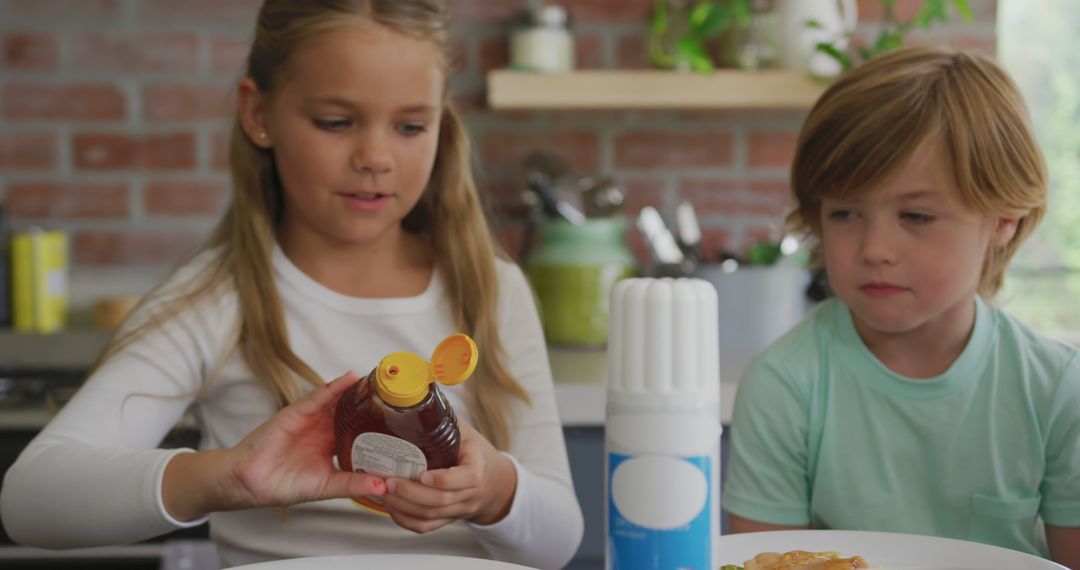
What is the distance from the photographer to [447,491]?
863 millimetres

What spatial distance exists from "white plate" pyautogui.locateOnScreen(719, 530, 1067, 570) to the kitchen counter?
0.88 metres

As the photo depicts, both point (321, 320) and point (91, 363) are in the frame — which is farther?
point (91, 363)

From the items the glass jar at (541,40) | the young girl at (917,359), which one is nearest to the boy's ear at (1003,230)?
the young girl at (917,359)

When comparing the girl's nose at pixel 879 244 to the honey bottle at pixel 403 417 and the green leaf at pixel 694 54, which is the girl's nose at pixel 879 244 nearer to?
the honey bottle at pixel 403 417

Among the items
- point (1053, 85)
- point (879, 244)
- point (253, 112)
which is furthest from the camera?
point (1053, 85)

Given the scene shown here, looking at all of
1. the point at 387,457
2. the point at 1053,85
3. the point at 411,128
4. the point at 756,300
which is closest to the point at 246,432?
the point at 411,128

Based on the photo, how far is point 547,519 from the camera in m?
1.12

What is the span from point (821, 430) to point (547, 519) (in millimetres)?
274

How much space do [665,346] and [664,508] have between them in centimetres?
9

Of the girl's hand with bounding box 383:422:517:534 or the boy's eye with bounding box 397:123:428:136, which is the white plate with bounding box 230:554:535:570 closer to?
the girl's hand with bounding box 383:422:517:534

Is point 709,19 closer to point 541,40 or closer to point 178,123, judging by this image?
point 541,40

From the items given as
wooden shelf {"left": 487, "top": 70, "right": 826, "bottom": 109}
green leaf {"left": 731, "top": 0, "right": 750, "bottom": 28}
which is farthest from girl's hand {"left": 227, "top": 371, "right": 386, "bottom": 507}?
green leaf {"left": 731, "top": 0, "right": 750, "bottom": 28}

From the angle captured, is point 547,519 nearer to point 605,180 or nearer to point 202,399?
point 202,399

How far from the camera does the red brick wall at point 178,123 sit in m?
2.23
